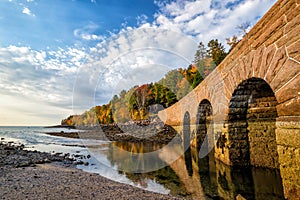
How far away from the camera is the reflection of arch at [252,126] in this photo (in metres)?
6.20

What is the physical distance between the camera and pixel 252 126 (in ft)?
21.4

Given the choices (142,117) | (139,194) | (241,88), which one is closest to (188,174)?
(139,194)

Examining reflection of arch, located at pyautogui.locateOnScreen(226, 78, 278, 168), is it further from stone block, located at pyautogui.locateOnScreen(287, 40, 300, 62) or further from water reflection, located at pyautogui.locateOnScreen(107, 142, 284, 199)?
stone block, located at pyautogui.locateOnScreen(287, 40, 300, 62)

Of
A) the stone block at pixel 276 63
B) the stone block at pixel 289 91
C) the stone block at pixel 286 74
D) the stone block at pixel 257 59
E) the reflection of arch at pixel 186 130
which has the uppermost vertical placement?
the stone block at pixel 257 59

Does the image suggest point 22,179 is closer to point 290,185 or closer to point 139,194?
point 139,194

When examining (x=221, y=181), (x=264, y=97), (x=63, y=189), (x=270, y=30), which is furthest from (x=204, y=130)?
(x=63, y=189)

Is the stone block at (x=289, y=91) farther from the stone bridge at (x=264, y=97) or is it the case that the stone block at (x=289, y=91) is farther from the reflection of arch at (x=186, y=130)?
the reflection of arch at (x=186, y=130)

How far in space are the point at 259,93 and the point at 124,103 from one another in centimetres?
3519

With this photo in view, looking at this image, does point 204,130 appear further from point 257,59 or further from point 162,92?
point 162,92

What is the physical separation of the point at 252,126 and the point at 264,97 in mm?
1034

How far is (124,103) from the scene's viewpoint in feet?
132

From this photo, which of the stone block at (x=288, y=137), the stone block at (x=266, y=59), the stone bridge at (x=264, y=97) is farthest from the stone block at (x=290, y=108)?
the stone block at (x=266, y=59)

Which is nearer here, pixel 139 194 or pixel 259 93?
pixel 139 194

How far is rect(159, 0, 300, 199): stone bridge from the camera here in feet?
10.8
